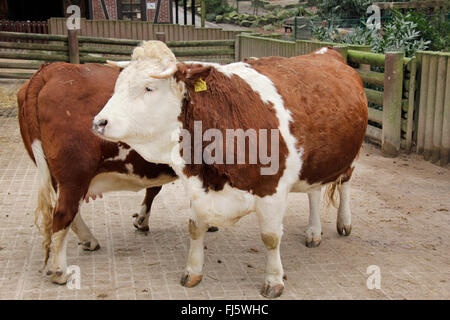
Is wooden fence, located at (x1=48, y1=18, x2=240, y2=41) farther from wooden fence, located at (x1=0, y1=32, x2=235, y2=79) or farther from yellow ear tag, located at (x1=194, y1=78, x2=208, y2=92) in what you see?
yellow ear tag, located at (x1=194, y1=78, x2=208, y2=92)

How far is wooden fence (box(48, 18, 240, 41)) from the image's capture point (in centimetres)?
2039

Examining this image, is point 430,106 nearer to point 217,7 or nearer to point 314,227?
point 314,227

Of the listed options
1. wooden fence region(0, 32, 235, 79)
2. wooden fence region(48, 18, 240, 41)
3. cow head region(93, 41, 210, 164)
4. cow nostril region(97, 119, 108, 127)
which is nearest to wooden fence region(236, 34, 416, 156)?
cow head region(93, 41, 210, 164)

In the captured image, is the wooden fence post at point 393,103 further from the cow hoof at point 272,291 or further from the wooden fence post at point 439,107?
the cow hoof at point 272,291

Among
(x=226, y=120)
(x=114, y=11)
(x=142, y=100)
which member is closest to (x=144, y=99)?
(x=142, y=100)

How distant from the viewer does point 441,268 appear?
468cm

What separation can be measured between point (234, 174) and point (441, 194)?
149 inches

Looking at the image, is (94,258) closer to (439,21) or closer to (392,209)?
(392,209)

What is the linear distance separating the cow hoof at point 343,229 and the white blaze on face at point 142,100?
2.35 metres

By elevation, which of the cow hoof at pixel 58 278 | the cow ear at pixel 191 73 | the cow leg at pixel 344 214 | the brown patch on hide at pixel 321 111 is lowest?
the cow hoof at pixel 58 278

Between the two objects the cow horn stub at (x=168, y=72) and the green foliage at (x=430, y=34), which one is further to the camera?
the green foliage at (x=430, y=34)

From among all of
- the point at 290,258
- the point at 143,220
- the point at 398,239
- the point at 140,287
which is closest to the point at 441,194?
the point at 398,239

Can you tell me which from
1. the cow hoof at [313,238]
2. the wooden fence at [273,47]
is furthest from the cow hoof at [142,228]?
the wooden fence at [273,47]

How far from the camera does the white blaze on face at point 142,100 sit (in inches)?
146
